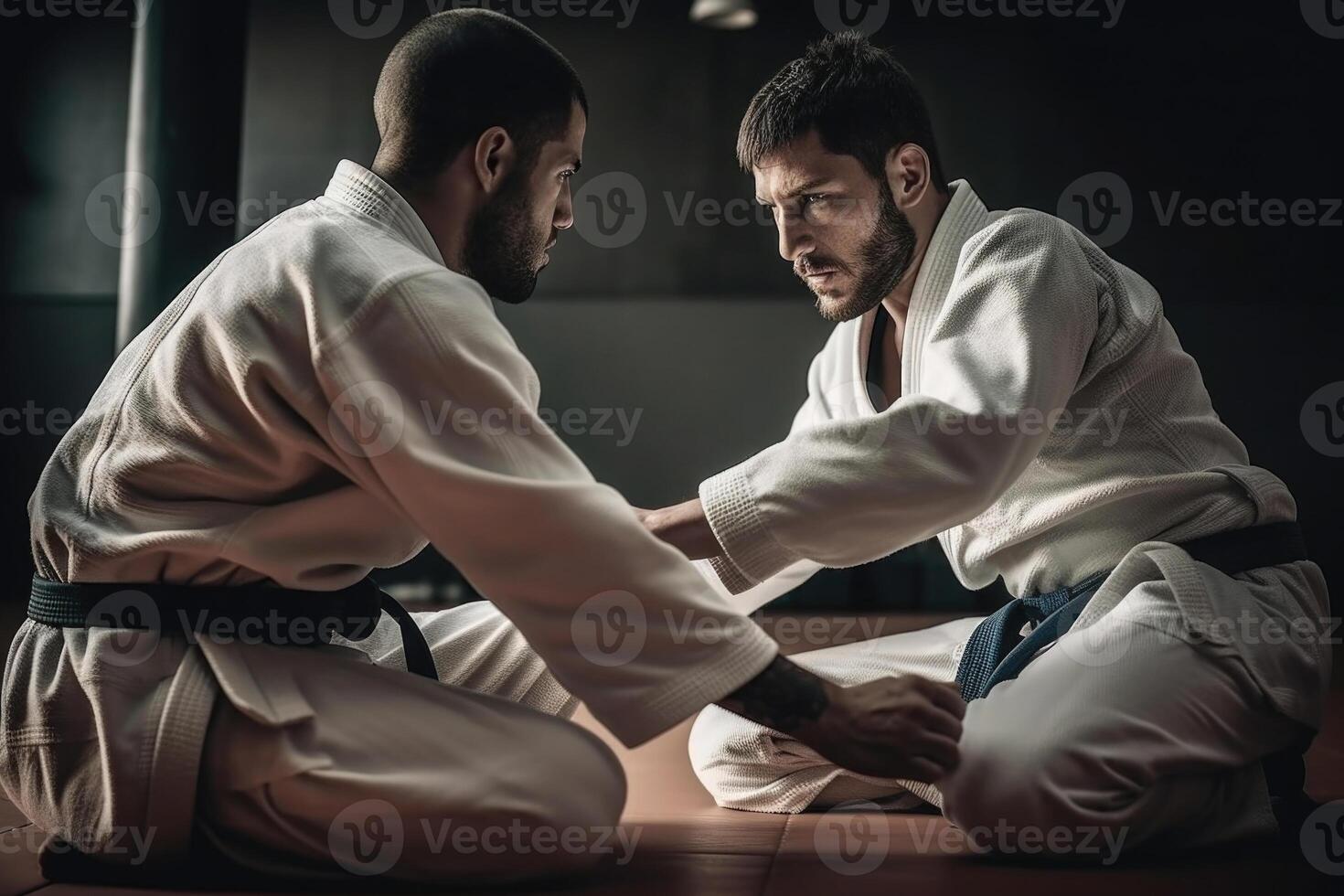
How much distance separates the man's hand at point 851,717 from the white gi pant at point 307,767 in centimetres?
→ 27

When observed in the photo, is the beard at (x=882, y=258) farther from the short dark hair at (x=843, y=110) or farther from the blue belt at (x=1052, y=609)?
the blue belt at (x=1052, y=609)

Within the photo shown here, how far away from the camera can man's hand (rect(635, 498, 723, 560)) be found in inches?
77.9

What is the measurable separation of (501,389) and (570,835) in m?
0.60

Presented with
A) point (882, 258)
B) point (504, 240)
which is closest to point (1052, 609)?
point (882, 258)

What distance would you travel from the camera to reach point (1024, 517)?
7.29ft

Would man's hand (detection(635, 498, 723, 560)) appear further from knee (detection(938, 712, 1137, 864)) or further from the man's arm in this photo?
knee (detection(938, 712, 1137, 864))

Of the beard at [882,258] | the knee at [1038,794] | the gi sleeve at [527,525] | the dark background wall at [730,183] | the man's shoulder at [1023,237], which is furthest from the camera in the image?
the dark background wall at [730,183]

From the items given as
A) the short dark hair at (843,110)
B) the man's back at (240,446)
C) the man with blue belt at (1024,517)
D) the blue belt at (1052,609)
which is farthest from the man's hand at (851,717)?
the short dark hair at (843,110)

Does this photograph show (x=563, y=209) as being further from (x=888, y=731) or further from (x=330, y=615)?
(x=888, y=731)

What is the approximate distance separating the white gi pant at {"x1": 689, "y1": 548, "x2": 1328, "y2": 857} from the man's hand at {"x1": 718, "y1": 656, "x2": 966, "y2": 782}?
0.17 meters

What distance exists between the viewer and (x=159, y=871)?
1.67 metres

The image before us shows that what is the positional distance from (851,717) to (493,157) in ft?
3.40

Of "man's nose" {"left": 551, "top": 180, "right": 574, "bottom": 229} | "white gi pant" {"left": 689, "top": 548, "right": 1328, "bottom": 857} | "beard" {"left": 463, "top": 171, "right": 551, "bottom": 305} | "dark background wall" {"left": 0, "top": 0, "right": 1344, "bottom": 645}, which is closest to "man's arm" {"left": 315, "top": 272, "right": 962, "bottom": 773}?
"white gi pant" {"left": 689, "top": 548, "right": 1328, "bottom": 857}

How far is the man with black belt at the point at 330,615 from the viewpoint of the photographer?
163 centimetres
